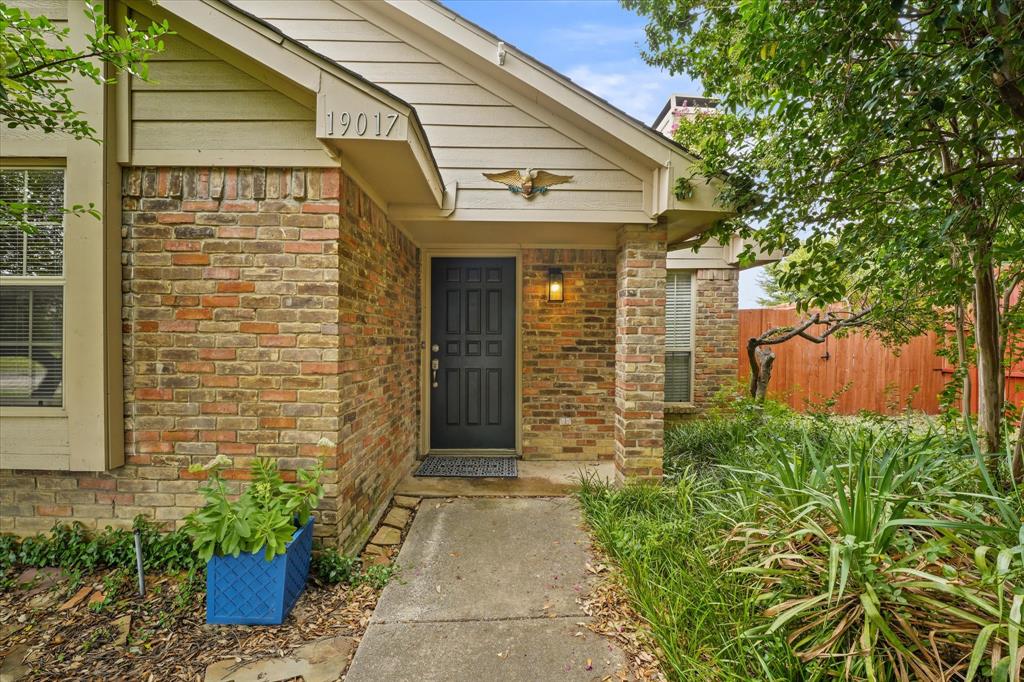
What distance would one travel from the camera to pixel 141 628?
208cm

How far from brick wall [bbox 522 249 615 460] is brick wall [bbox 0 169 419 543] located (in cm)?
234

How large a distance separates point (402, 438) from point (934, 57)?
4146 millimetres

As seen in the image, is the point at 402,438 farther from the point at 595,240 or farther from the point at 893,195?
the point at 893,195

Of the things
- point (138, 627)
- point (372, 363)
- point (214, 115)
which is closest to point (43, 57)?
point (214, 115)

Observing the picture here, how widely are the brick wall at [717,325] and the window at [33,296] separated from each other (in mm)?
5904

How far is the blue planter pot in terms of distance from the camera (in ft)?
6.82

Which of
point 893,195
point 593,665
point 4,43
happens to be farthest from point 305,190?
point 893,195

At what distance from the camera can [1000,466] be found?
2678 mm

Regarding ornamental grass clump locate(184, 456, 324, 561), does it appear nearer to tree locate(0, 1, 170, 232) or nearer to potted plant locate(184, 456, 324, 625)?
potted plant locate(184, 456, 324, 625)

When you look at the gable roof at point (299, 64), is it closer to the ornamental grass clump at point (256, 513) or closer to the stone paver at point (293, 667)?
the ornamental grass clump at point (256, 513)

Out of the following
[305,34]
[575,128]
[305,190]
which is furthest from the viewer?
[305,34]

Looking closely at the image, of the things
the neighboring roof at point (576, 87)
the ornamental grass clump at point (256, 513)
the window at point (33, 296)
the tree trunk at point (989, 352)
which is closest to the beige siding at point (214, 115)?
the window at point (33, 296)

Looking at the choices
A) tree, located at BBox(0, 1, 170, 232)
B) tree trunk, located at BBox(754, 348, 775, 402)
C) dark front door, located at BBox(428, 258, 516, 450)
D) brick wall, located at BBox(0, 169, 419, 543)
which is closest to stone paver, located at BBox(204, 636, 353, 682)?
brick wall, located at BBox(0, 169, 419, 543)

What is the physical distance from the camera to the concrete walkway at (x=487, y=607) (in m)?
1.85
